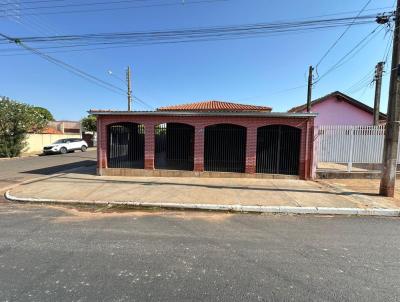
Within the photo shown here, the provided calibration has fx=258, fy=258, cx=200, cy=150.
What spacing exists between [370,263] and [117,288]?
362 centimetres

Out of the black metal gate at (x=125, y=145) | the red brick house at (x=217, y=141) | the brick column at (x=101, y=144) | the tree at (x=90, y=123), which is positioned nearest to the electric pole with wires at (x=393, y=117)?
the red brick house at (x=217, y=141)

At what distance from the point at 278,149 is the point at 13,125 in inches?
866

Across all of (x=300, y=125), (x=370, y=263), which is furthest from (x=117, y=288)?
(x=300, y=125)

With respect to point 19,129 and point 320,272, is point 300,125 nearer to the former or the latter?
point 320,272

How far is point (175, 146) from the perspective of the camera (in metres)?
12.8

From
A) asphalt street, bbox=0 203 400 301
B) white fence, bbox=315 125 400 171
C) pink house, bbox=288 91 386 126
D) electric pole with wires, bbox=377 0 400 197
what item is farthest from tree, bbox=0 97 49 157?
pink house, bbox=288 91 386 126

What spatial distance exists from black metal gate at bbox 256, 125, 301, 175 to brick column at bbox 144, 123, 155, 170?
483cm

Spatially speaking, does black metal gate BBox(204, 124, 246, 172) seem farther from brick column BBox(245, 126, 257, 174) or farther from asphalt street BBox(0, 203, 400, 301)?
asphalt street BBox(0, 203, 400, 301)

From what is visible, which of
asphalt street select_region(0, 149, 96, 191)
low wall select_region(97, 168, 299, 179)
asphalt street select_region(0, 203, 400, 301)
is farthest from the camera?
asphalt street select_region(0, 149, 96, 191)

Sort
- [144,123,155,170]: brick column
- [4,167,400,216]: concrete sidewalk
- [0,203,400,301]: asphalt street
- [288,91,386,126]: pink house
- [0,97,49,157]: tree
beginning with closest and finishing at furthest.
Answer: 1. [0,203,400,301]: asphalt street
2. [4,167,400,216]: concrete sidewalk
3. [144,123,155,170]: brick column
4. [0,97,49,157]: tree
5. [288,91,386,126]: pink house

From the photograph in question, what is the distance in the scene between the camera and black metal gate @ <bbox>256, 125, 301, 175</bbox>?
11.4 meters

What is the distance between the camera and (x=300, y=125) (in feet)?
36.4

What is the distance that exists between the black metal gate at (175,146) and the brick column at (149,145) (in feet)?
1.55

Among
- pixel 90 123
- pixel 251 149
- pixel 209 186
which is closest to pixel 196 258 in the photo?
pixel 209 186
